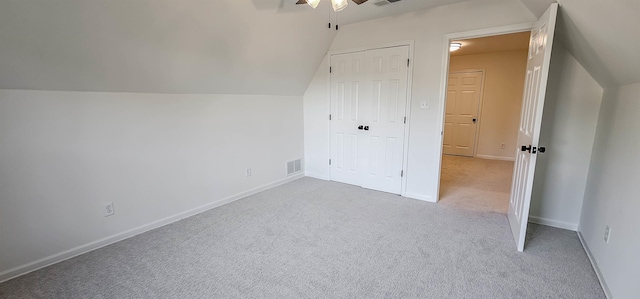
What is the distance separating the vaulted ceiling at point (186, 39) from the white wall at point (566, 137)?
0.59ft

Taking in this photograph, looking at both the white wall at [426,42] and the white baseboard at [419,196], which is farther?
the white baseboard at [419,196]

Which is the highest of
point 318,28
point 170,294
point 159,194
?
point 318,28

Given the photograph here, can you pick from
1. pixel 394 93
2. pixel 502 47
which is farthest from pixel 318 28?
pixel 502 47

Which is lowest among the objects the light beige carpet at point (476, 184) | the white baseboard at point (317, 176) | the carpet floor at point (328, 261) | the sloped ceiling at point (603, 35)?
the carpet floor at point (328, 261)

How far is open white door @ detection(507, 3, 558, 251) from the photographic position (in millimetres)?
1948

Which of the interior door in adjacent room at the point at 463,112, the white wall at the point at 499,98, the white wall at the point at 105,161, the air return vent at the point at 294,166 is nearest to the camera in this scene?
the white wall at the point at 105,161

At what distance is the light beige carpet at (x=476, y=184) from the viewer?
3262 mm

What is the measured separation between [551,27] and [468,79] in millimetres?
4530

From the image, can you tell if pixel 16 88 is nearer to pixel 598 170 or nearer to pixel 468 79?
pixel 598 170

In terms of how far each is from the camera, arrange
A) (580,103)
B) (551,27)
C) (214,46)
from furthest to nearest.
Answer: (214,46) → (580,103) → (551,27)

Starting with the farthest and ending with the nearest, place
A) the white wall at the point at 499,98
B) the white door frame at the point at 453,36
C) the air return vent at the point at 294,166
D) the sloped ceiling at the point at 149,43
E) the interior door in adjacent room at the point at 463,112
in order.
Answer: the interior door in adjacent room at the point at 463,112 < the white wall at the point at 499,98 < the air return vent at the point at 294,166 < the white door frame at the point at 453,36 < the sloped ceiling at the point at 149,43

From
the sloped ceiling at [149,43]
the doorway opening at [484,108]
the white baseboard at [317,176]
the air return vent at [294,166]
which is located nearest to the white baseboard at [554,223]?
the doorway opening at [484,108]

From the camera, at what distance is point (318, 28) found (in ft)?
11.0

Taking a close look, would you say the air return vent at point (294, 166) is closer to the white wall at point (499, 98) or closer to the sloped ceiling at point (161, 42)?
the sloped ceiling at point (161, 42)
